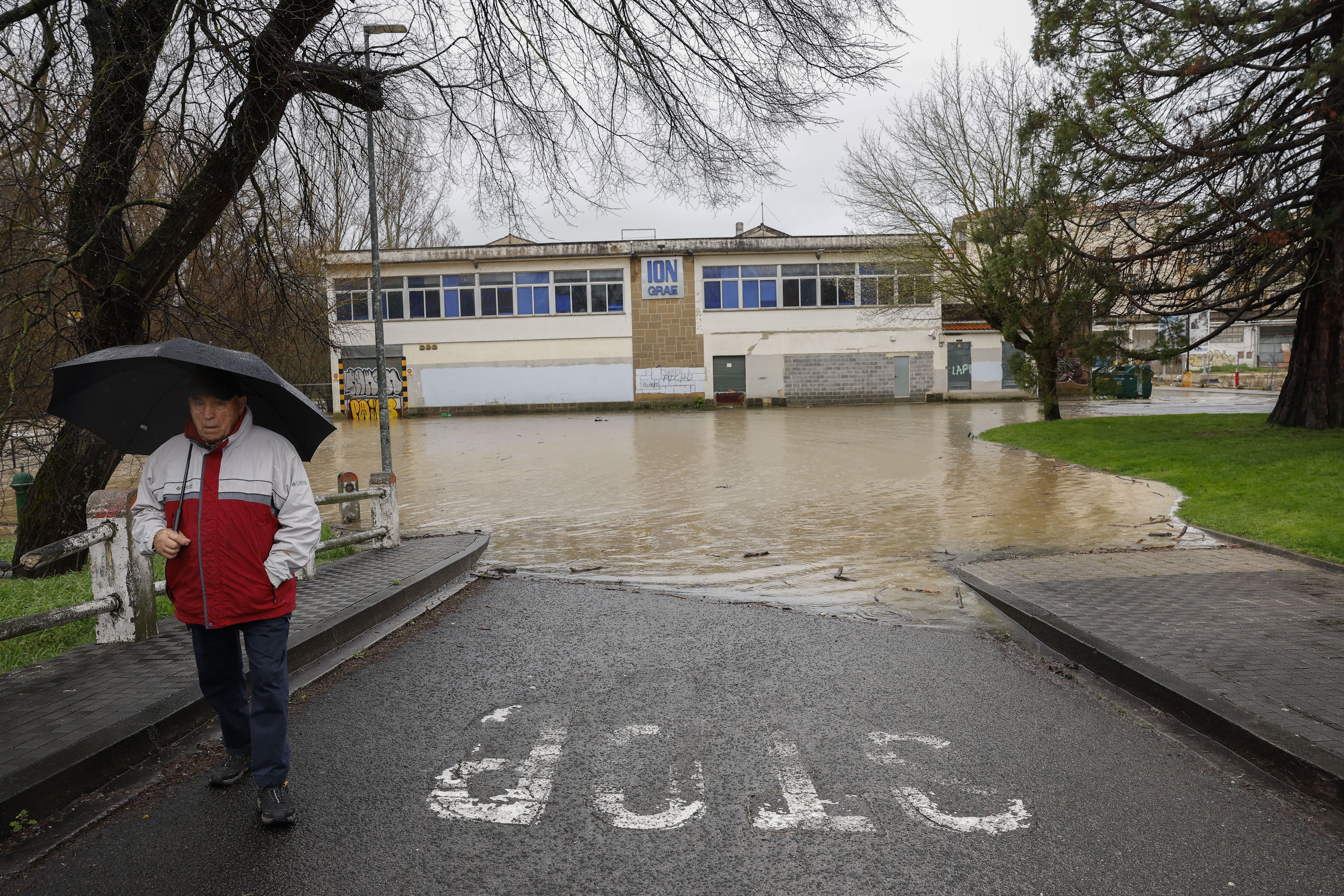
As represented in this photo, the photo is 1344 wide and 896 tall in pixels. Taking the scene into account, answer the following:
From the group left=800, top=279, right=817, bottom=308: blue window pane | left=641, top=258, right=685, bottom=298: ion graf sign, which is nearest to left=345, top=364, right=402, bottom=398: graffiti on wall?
left=641, top=258, right=685, bottom=298: ion graf sign

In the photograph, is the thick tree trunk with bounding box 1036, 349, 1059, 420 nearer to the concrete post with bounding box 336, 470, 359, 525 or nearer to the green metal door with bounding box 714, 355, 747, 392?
the concrete post with bounding box 336, 470, 359, 525

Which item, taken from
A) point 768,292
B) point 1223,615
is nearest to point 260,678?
point 1223,615

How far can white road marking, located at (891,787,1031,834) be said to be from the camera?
140 inches

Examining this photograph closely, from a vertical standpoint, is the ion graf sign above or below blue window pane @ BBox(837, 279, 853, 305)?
above

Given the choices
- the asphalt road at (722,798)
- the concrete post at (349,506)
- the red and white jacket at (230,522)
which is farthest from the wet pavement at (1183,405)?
the red and white jacket at (230,522)

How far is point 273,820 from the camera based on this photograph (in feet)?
11.9

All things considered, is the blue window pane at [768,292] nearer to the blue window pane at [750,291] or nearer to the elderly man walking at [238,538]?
the blue window pane at [750,291]

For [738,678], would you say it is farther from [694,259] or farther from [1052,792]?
[694,259]

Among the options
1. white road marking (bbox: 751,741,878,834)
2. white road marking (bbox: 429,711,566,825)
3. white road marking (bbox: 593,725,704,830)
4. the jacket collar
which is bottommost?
white road marking (bbox: 751,741,878,834)

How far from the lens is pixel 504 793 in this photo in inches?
155

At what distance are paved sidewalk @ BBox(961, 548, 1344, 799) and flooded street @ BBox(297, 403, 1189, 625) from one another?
71 centimetres

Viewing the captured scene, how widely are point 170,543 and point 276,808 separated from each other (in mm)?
1113

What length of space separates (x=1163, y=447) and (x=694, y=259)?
30149 mm

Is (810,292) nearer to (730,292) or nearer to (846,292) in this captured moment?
(846,292)
